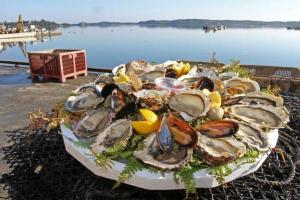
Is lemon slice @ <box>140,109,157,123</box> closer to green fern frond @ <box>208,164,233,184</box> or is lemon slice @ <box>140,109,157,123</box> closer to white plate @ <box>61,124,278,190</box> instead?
white plate @ <box>61,124,278,190</box>

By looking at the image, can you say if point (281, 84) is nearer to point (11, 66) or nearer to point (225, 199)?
point (225, 199)

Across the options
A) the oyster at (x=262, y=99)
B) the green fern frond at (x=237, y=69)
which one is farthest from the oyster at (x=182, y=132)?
the green fern frond at (x=237, y=69)

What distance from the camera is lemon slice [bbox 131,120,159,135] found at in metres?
2.01

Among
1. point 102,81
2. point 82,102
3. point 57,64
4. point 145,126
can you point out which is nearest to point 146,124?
point 145,126

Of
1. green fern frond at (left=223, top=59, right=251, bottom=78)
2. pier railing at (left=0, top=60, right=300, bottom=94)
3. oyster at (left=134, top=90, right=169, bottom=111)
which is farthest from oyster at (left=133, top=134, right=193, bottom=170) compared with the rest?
pier railing at (left=0, top=60, right=300, bottom=94)

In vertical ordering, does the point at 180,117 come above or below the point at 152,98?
below

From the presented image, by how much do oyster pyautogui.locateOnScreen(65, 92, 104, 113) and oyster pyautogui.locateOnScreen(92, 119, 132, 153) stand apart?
44cm

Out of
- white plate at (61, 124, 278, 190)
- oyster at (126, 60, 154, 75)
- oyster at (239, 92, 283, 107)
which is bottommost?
white plate at (61, 124, 278, 190)

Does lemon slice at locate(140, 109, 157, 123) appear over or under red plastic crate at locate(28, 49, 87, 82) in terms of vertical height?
over

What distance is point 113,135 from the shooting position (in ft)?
6.79

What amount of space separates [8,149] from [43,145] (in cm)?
44

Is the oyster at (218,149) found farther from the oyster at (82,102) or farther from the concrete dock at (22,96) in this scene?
the concrete dock at (22,96)

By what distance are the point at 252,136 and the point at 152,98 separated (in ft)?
2.39

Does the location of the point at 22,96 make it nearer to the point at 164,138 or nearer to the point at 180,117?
the point at 180,117
